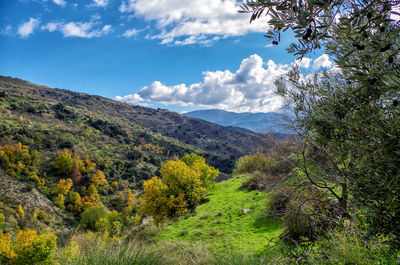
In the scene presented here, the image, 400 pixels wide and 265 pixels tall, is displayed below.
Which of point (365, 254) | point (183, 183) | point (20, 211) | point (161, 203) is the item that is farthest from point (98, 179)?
point (365, 254)

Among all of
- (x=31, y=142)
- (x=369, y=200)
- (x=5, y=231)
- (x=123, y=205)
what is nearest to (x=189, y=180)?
(x=369, y=200)

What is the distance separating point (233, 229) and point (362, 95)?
8.47 metres

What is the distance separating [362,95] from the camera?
8.32 feet

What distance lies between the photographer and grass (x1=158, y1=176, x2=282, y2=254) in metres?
7.73

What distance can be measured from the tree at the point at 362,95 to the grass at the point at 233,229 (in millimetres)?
4336

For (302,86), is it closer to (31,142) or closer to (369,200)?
(369,200)

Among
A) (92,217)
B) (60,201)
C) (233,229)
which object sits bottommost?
(92,217)

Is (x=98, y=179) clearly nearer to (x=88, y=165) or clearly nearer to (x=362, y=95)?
(x=88, y=165)

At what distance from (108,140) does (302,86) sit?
117m

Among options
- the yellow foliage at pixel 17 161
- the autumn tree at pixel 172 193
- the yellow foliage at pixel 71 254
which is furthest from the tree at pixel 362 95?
the yellow foliage at pixel 17 161

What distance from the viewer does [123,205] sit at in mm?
69312

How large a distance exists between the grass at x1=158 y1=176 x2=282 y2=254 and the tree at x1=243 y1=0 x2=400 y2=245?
4.34 meters

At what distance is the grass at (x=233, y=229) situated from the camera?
25.4 ft

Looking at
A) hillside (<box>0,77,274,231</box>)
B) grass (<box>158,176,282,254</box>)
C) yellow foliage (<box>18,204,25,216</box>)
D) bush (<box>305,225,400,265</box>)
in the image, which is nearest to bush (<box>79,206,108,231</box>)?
hillside (<box>0,77,274,231</box>)
